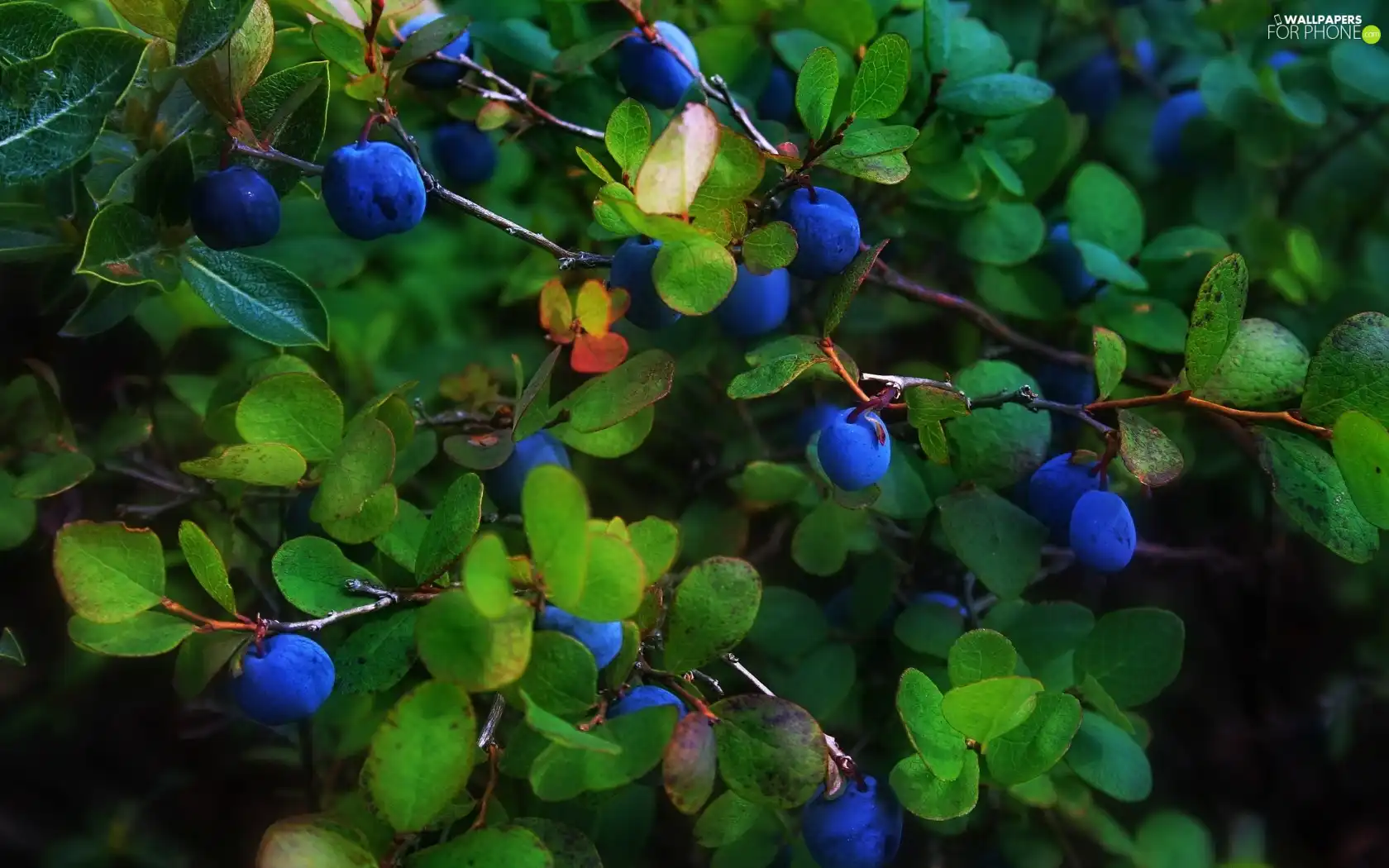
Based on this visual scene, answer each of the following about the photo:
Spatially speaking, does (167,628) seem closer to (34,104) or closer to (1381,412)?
(34,104)

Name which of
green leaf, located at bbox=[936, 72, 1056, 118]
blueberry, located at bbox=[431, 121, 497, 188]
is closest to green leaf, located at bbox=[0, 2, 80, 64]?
blueberry, located at bbox=[431, 121, 497, 188]

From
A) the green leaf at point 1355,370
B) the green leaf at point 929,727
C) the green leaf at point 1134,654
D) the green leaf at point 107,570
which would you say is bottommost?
the green leaf at point 1134,654

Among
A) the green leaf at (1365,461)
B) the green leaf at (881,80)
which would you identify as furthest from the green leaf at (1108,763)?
the green leaf at (881,80)

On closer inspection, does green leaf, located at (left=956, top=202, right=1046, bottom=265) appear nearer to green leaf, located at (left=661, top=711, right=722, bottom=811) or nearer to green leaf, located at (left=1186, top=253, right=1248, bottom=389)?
green leaf, located at (left=1186, top=253, right=1248, bottom=389)

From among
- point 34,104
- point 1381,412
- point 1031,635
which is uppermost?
point 34,104

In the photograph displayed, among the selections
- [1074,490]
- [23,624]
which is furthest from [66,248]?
[1074,490]

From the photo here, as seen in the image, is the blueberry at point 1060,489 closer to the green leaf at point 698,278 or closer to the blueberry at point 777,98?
the green leaf at point 698,278

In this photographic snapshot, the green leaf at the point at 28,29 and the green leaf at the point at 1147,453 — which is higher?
the green leaf at the point at 28,29
